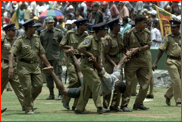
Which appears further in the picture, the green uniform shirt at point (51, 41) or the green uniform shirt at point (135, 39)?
the green uniform shirt at point (51, 41)

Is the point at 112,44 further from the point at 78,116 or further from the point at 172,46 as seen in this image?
the point at 172,46

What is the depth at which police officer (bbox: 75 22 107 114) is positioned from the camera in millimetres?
8727

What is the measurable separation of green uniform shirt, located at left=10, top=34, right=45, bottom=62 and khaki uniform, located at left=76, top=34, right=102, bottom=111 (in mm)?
1241

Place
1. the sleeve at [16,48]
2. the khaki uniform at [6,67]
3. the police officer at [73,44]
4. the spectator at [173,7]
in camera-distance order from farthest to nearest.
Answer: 1. the spectator at [173,7]
2. the khaki uniform at [6,67]
3. the police officer at [73,44]
4. the sleeve at [16,48]

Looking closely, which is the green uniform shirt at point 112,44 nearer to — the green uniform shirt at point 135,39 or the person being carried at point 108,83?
the green uniform shirt at point 135,39

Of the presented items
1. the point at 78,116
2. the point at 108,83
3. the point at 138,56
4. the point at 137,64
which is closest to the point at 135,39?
the point at 138,56

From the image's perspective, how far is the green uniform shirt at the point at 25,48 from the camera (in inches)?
359

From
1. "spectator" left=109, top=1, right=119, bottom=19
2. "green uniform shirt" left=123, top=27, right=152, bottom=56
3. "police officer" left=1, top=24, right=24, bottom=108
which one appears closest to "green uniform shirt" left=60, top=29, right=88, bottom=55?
"green uniform shirt" left=123, top=27, right=152, bottom=56

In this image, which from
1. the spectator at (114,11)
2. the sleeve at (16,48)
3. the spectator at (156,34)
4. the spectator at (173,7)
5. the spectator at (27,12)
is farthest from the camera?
the spectator at (27,12)

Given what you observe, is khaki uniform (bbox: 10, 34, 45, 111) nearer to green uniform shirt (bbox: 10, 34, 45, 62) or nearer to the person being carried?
green uniform shirt (bbox: 10, 34, 45, 62)

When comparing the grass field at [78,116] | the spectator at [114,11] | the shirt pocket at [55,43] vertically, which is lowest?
the grass field at [78,116]

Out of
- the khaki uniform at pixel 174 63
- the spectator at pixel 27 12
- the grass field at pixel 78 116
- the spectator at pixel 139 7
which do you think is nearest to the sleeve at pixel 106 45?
the grass field at pixel 78 116

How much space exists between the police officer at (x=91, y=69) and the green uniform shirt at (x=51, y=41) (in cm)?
370

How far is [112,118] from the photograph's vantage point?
7980 millimetres
